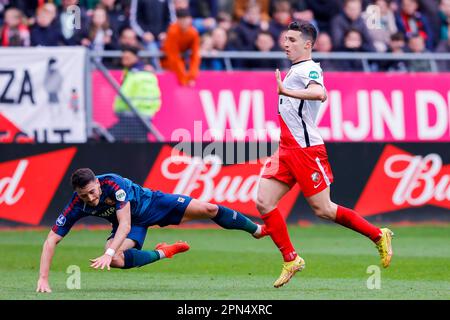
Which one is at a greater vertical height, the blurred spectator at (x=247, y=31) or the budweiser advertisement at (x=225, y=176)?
the blurred spectator at (x=247, y=31)

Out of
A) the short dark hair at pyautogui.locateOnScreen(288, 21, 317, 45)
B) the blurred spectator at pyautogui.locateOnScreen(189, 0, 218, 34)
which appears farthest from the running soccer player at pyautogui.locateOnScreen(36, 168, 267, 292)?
the blurred spectator at pyautogui.locateOnScreen(189, 0, 218, 34)

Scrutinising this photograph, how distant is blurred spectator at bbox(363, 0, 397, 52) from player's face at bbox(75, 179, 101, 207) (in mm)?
11609

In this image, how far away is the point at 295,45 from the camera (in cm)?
1098

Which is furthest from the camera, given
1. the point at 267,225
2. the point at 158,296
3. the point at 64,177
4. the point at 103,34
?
the point at 103,34

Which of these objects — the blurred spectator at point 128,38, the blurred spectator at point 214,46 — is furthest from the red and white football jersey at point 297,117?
the blurred spectator at point 214,46

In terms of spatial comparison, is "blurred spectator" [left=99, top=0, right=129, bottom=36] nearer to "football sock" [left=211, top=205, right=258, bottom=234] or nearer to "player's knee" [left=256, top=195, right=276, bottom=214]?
"football sock" [left=211, top=205, right=258, bottom=234]

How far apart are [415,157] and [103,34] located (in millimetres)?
5705

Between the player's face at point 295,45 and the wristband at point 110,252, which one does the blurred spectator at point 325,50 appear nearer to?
the player's face at point 295,45

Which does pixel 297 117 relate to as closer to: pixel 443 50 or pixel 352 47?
pixel 352 47

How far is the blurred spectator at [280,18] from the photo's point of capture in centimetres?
2097

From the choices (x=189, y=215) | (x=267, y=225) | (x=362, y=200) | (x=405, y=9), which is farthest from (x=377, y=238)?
(x=405, y=9)

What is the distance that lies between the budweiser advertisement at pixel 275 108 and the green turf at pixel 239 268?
1967mm

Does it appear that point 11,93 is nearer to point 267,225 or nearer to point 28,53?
point 28,53

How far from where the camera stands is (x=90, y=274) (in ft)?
40.9
